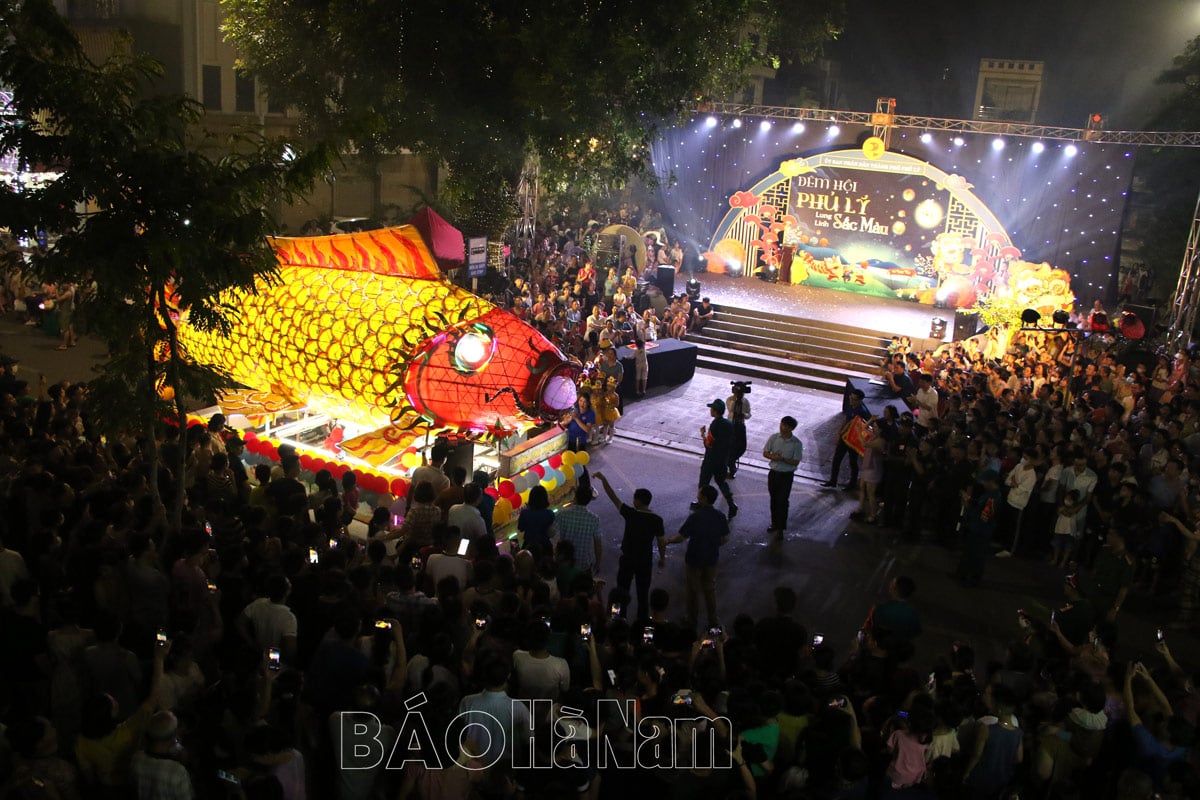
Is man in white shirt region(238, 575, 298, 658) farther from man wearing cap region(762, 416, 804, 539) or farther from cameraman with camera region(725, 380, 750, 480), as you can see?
cameraman with camera region(725, 380, 750, 480)

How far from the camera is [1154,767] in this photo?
194 inches

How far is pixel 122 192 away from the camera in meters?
6.00

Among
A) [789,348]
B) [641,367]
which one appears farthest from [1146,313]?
[641,367]

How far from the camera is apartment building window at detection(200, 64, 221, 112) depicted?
22.8 meters

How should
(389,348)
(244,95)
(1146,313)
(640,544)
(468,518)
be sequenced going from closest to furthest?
(468,518) → (640,544) → (389,348) → (1146,313) → (244,95)

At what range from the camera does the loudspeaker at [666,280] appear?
830 inches

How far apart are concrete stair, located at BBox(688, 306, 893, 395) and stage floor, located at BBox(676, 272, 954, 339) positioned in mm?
557

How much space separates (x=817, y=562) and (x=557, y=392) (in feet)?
10.3

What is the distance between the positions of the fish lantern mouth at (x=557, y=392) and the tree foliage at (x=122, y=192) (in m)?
3.13

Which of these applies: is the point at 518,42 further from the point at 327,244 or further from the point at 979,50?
the point at 979,50

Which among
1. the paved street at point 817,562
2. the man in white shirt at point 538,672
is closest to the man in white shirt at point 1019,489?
the paved street at point 817,562

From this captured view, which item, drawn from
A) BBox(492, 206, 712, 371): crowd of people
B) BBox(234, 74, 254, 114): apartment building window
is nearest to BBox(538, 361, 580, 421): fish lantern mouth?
BBox(492, 206, 712, 371): crowd of people

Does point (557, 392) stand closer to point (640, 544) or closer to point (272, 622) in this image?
point (640, 544)

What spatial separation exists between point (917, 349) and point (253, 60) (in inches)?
493
